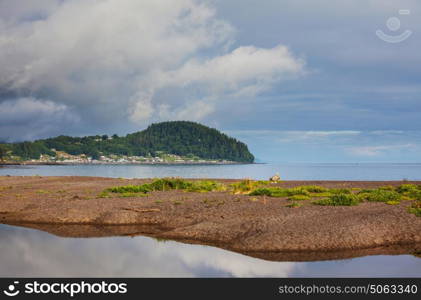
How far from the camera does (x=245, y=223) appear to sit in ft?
88.0

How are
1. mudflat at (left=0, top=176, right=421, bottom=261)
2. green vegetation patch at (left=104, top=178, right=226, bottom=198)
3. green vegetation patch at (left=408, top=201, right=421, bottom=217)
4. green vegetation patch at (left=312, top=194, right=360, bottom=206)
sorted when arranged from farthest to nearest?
green vegetation patch at (left=104, top=178, right=226, bottom=198) → green vegetation patch at (left=312, top=194, right=360, bottom=206) → green vegetation patch at (left=408, top=201, right=421, bottom=217) → mudflat at (left=0, top=176, right=421, bottom=261)

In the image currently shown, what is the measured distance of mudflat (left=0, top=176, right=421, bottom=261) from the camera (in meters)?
22.7

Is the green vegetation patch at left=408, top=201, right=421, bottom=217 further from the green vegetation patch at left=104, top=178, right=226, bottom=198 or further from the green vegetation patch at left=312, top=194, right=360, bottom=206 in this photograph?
the green vegetation patch at left=104, top=178, right=226, bottom=198

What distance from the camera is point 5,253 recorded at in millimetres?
22672

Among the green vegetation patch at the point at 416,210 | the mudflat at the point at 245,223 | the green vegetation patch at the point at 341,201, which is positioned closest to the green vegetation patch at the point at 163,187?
the mudflat at the point at 245,223

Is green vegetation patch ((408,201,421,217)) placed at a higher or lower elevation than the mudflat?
higher

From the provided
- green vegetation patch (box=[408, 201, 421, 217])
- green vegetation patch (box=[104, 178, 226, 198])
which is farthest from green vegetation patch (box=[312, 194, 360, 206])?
green vegetation patch (box=[104, 178, 226, 198])

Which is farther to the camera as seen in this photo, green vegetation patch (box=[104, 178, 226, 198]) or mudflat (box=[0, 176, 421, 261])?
green vegetation patch (box=[104, 178, 226, 198])

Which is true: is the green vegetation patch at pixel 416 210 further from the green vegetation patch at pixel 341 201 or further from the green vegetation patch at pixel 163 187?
the green vegetation patch at pixel 163 187

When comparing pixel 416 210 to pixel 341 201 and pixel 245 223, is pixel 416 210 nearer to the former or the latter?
pixel 341 201

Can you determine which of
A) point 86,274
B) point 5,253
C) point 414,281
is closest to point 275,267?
point 414,281

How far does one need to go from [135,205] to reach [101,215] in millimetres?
4047

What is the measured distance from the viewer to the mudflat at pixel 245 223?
2270 centimetres

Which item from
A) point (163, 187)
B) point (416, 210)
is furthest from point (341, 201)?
point (163, 187)
